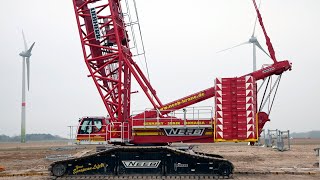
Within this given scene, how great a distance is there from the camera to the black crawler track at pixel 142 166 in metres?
20.3

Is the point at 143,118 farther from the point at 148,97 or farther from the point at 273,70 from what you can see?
the point at 273,70

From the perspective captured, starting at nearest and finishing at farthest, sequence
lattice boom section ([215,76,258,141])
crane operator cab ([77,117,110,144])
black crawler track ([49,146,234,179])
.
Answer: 1. black crawler track ([49,146,234,179])
2. lattice boom section ([215,76,258,141])
3. crane operator cab ([77,117,110,144])

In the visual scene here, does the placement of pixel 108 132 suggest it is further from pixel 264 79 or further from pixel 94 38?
pixel 264 79

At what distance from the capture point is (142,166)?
20.5 m

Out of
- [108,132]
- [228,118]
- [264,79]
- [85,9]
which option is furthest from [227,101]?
[85,9]

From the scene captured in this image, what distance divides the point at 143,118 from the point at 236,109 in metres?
5.03

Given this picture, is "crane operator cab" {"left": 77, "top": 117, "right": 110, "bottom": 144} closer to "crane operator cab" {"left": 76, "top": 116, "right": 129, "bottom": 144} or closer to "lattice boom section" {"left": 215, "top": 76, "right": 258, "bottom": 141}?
"crane operator cab" {"left": 76, "top": 116, "right": 129, "bottom": 144}

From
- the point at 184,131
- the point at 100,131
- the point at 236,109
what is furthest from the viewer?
the point at 100,131

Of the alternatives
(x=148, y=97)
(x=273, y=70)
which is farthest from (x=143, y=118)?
(x=273, y=70)

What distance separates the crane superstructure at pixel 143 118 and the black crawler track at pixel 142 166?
5cm

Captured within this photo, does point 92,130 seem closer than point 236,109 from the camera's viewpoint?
No

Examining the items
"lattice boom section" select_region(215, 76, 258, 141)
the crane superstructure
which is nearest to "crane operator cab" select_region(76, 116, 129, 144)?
the crane superstructure

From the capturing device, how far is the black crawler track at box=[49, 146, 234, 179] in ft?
66.6

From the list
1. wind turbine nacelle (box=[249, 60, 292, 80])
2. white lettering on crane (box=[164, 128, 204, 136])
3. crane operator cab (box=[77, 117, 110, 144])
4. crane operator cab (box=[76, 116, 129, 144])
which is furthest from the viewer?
crane operator cab (box=[77, 117, 110, 144])
